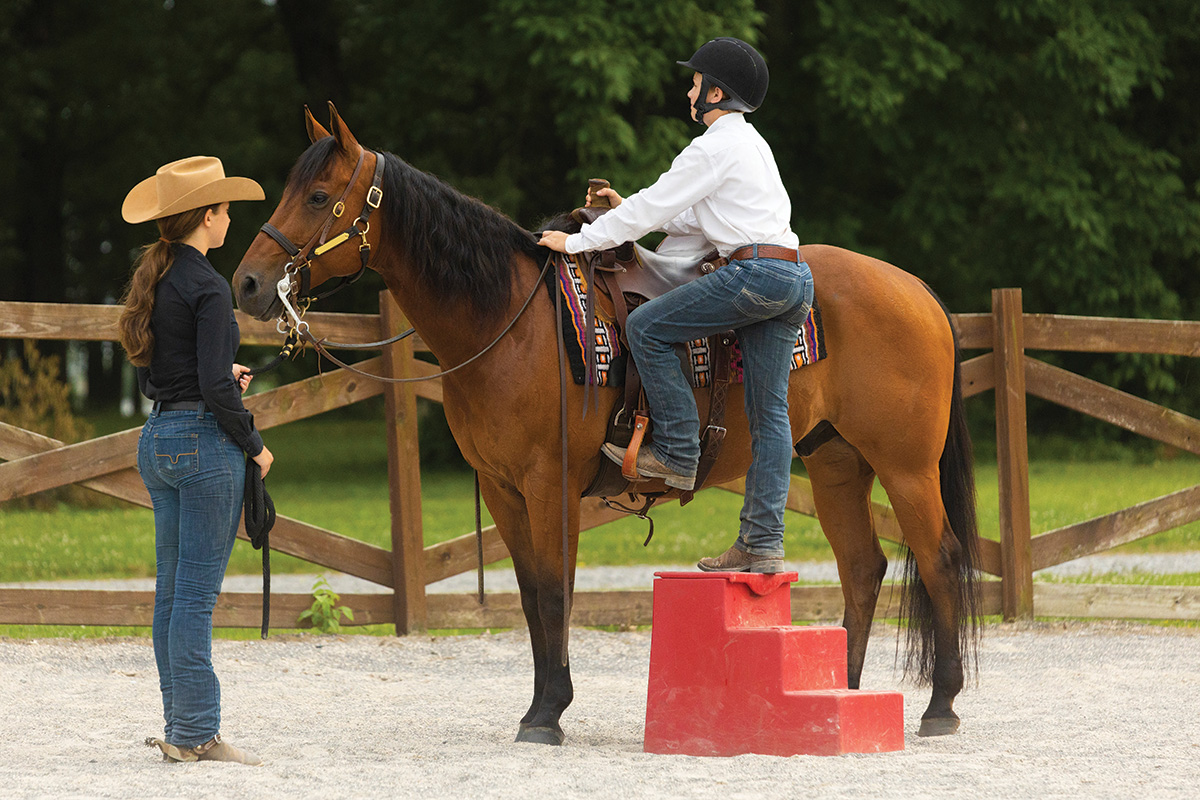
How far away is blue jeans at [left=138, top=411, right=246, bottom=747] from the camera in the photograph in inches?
161

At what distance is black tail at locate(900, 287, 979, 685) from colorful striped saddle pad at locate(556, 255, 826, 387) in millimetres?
1040

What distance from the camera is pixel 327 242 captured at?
4457 millimetres

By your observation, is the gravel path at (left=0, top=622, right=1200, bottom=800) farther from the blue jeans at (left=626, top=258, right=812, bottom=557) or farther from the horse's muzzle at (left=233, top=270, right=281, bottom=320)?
the horse's muzzle at (left=233, top=270, right=281, bottom=320)

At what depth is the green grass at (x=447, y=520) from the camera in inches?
389

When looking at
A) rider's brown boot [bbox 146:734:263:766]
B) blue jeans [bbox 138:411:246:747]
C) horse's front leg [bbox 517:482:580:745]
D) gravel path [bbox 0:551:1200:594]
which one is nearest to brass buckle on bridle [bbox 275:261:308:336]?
blue jeans [bbox 138:411:246:747]

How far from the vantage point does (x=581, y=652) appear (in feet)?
22.4

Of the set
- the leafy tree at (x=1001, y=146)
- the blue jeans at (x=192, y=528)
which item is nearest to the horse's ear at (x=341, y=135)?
the blue jeans at (x=192, y=528)

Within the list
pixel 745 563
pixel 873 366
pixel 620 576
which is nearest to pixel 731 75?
pixel 873 366

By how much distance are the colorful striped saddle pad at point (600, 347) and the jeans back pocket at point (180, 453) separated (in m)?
1.39

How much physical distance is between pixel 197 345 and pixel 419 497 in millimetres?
2884

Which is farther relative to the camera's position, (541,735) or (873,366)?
(873,366)

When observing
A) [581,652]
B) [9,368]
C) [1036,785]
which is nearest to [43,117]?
[9,368]

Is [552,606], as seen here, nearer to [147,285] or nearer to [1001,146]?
[147,285]

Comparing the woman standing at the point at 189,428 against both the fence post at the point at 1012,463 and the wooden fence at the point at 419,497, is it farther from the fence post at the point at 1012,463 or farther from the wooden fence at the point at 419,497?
the fence post at the point at 1012,463
